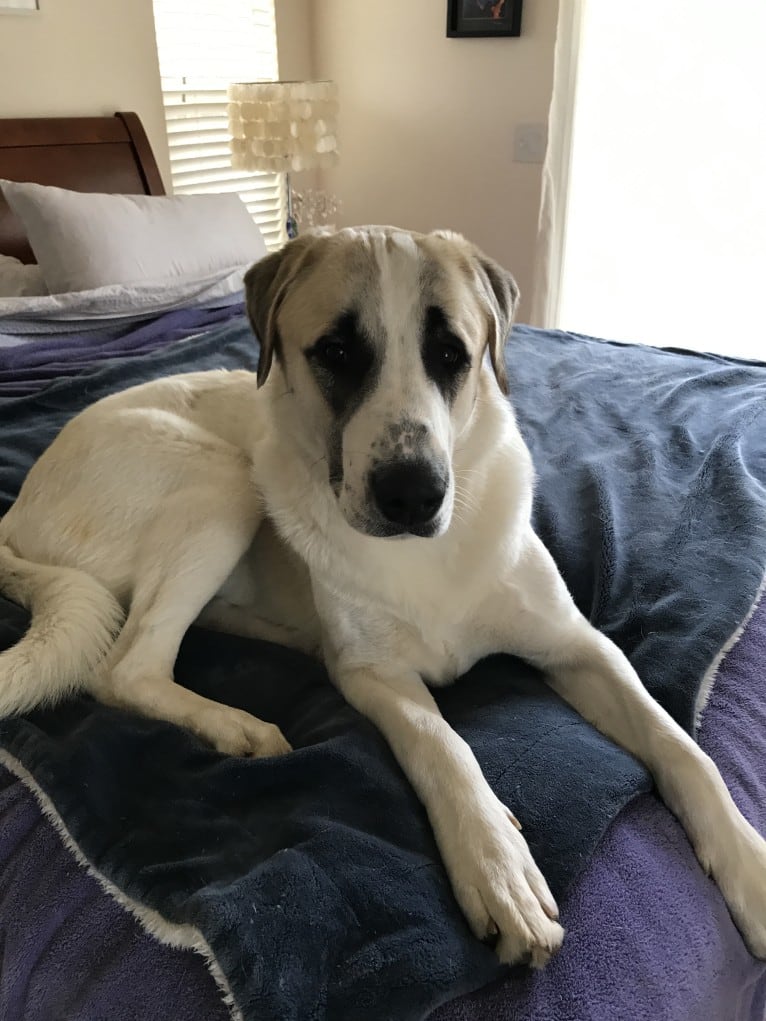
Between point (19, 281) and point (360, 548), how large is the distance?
223 centimetres

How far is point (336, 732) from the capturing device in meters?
1.12

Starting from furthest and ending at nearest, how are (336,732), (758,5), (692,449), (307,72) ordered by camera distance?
1. (307,72)
2. (758,5)
3. (692,449)
4. (336,732)

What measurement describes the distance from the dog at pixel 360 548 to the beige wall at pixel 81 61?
2378mm

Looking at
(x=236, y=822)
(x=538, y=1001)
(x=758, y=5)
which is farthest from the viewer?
(x=758, y=5)

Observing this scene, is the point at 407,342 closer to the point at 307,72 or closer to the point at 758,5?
the point at 758,5

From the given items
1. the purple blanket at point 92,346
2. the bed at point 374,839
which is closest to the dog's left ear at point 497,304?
the bed at point 374,839

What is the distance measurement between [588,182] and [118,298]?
2.28m

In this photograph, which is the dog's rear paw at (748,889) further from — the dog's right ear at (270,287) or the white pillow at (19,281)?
the white pillow at (19,281)

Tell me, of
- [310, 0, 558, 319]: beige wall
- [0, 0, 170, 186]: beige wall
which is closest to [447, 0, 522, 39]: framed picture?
[310, 0, 558, 319]: beige wall

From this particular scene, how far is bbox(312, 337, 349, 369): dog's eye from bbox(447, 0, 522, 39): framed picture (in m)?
3.28

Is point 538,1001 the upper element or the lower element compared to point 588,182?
lower

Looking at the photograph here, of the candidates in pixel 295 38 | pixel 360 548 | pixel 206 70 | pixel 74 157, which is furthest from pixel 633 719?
pixel 295 38

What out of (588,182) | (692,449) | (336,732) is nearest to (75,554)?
(336,732)

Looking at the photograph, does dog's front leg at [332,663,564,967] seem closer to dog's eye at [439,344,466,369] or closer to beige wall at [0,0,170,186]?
dog's eye at [439,344,466,369]
